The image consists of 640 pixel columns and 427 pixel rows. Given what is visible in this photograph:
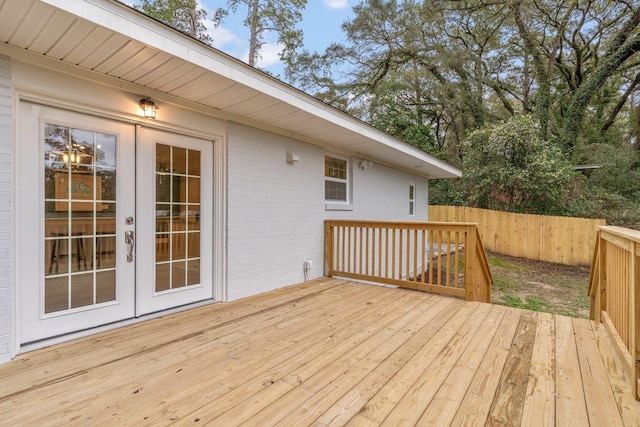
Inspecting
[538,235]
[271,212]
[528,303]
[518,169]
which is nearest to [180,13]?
[271,212]

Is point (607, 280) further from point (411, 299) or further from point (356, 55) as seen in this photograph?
point (356, 55)

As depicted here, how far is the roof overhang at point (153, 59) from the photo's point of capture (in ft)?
6.22

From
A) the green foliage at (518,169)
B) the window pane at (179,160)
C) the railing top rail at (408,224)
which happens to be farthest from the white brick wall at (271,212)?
the green foliage at (518,169)

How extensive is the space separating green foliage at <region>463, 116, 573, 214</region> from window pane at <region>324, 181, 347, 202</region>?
22.4ft

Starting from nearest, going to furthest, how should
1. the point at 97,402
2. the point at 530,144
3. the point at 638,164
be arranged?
the point at 97,402, the point at 530,144, the point at 638,164

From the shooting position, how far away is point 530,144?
9805 mm

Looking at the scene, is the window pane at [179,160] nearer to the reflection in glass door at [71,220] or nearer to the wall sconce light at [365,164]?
the reflection in glass door at [71,220]

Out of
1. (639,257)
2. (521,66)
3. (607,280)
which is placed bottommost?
(607,280)

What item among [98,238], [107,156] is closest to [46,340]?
[98,238]

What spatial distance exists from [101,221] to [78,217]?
0.17 metres

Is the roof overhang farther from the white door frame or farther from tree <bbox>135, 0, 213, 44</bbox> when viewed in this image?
tree <bbox>135, 0, 213, 44</bbox>

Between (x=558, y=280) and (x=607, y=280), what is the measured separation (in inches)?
230

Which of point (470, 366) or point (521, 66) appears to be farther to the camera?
point (521, 66)

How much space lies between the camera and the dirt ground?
5.89 m
